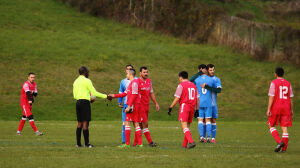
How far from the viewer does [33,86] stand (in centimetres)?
2223

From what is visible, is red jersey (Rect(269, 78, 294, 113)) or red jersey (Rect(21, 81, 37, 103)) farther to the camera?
red jersey (Rect(21, 81, 37, 103))

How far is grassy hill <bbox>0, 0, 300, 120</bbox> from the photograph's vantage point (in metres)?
39.2

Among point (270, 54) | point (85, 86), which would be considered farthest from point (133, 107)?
point (270, 54)

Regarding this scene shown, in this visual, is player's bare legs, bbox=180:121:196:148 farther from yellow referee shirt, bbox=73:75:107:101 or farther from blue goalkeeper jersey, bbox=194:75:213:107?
blue goalkeeper jersey, bbox=194:75:213:107

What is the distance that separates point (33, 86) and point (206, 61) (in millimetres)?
31633

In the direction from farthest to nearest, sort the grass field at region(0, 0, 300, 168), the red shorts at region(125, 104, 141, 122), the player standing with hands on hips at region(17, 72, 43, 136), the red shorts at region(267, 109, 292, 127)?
the grass field at region(0, 0, 300, 168)
the player standing with hands on hips at region(17, 72, 43, 136)
the red shorts at region(125, 104, 141, 122)
the red shorts at region(267, 109, 292, 127)

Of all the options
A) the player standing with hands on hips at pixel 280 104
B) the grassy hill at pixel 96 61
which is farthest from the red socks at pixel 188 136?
the grassy hill at pixel 96 61

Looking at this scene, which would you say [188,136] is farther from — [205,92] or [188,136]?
[205,92]

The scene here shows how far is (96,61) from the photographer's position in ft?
163

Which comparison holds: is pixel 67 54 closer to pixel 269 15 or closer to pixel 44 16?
pixel 44 16

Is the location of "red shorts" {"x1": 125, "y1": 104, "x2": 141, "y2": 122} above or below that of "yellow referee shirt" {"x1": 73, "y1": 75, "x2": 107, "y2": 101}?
below

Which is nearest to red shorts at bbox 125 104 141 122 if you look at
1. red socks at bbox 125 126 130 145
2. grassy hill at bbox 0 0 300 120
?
red socks at bbox 125 126 130 145

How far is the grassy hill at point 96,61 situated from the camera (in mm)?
39188

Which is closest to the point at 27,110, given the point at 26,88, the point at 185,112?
the point at 26,88
